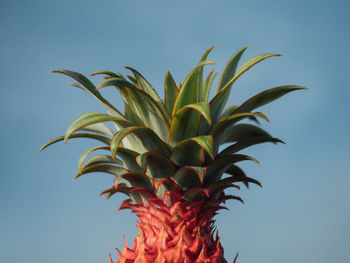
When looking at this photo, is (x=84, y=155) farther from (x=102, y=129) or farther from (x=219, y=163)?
(x=219, y=163)

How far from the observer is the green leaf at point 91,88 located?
3.86 m

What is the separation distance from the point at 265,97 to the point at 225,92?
462 mm

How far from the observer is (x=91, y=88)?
156 inches

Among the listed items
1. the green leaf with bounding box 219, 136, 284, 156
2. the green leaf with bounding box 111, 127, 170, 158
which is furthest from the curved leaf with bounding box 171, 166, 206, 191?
the green leaf with bounding box 219, 136, 284, 156

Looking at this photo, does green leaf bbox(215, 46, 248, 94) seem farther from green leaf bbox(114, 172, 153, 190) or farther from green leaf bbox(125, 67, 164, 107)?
green leaf bbox(114, 172, 153, 190)

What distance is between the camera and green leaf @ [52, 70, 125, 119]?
3863mm

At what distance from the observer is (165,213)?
12.4 feet

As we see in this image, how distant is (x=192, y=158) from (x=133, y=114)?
856 mm

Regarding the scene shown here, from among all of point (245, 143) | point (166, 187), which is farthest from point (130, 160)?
point (245, 143)

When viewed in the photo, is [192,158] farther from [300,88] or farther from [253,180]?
[300,88]

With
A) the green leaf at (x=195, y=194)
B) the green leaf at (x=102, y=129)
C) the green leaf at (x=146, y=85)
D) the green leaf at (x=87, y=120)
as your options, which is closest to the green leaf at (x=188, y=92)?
the green leaf at (x=146, y=85)

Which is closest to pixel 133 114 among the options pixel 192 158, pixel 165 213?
pixel 192 158

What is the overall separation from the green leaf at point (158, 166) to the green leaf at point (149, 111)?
0.27 meters

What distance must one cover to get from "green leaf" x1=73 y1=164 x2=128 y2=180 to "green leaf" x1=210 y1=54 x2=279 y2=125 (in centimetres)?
122
